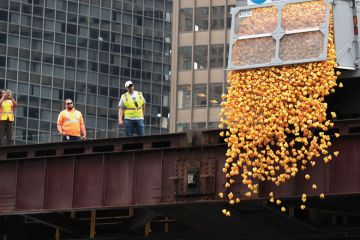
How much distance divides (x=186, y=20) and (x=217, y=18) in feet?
8.28

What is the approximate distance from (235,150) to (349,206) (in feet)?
16.7

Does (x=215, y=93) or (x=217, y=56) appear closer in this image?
(x=215, y=93)

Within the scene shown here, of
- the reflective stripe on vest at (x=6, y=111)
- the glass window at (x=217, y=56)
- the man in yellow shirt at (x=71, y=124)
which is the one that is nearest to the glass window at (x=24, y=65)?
the glass window at (x=217, y=56)

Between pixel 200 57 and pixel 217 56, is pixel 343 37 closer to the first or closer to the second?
pixel 217 56

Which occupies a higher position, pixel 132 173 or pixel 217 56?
pixel 217 56

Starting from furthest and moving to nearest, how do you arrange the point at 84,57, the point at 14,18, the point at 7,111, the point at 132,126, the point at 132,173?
the point at 84,57 → the point at 14,18 → the point at 7,111 → the point at 132,126 → the point at 132,173

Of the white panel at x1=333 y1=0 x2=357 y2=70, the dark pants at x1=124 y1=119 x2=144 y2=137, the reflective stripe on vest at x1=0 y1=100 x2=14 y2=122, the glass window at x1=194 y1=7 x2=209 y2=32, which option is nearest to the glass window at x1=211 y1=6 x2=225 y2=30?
the glass window at x1=194 y1=7 x2=209 y2=32

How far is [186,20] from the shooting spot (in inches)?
4225

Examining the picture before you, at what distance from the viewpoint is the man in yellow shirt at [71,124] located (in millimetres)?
37594

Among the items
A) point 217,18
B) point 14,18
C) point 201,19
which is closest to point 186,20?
point 201,19

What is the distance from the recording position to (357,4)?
108 ft

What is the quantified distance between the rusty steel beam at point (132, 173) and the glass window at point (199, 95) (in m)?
68.3

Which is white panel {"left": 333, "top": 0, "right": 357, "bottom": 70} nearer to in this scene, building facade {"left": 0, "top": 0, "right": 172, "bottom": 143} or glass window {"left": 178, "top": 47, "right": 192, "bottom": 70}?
glass window {"left": 178, "top": 47, "right": 192, "bottom": 70}

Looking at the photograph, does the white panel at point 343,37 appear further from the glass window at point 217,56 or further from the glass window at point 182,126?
the glass window at point 217,56
